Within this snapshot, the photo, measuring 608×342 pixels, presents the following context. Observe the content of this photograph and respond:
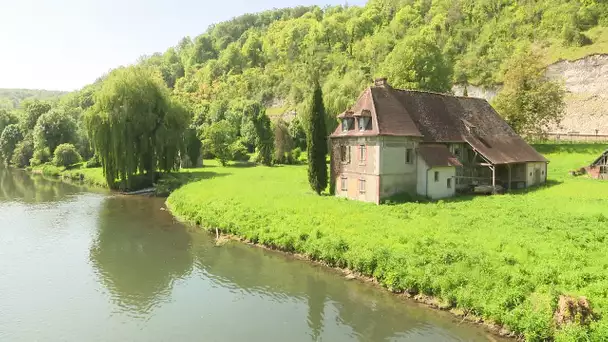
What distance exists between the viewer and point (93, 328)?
15.2m

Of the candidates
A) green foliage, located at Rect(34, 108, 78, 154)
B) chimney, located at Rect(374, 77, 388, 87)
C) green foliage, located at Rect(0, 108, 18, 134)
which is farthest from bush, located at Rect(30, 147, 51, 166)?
chimney, located at Rect(374, 77, 388, 87)

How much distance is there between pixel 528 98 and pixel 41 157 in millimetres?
71410

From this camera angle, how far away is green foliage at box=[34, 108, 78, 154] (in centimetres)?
6875

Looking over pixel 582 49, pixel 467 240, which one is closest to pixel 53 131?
pixel 467 240

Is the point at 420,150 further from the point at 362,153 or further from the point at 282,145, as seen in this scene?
the point at 282,145

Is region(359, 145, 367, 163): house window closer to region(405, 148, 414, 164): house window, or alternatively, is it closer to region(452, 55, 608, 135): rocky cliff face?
region(405, 148, 414, 164): house window

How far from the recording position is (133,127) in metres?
42.5

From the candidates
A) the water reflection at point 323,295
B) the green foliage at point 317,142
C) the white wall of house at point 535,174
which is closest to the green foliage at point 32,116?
the green foliage at point 317,142

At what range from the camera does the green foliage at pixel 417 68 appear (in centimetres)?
5069

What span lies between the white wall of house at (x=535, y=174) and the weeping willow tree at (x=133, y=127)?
3325cm

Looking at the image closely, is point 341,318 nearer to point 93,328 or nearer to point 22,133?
point 93,328

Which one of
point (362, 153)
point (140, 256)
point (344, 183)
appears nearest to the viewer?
point (140, 256)

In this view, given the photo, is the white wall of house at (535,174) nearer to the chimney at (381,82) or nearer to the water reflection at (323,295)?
the chimney at (381,82)

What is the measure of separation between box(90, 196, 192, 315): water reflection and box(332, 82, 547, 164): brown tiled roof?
45.5 feet
